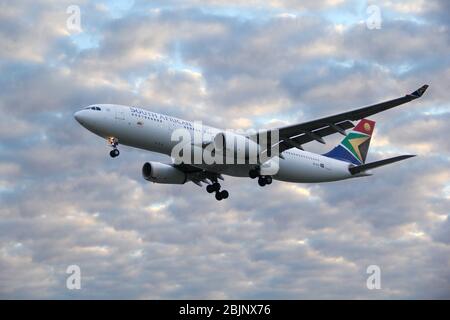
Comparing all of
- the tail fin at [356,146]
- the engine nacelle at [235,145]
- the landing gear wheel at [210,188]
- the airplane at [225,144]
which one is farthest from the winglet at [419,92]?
the landing gear wheel at [210,188]

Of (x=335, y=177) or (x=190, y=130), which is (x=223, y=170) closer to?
(x=190, y=130)

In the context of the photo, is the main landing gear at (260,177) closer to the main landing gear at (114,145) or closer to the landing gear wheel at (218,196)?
the landing gear wheel at (218,196)

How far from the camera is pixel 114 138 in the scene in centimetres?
4528

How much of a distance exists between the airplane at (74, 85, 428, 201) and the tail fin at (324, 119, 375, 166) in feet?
3.61

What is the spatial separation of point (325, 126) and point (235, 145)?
5804mm

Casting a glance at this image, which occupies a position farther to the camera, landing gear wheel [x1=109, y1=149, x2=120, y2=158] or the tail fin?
the tail fin

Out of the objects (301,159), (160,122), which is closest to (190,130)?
(160,122)

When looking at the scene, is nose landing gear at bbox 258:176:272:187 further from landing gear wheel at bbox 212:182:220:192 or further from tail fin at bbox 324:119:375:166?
tail fin at bbox 324:119:375:166

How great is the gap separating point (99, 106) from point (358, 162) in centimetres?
2253

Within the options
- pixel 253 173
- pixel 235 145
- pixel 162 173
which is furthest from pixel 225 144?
pixel 162 173

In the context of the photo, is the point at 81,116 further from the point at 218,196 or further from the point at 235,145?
the point at 218,196

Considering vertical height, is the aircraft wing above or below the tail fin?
below

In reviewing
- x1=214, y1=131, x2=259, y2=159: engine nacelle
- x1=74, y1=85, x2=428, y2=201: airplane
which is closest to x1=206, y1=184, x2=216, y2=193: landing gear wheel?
x1=74, y1=85, x2=428, y2=201: airplane

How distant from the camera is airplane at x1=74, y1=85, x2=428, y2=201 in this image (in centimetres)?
4484
